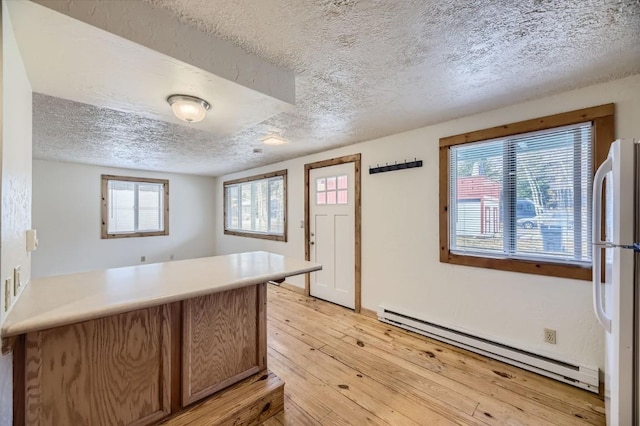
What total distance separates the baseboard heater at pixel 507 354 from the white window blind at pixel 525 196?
79cm

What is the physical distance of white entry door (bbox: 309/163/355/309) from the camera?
3734 millimetres

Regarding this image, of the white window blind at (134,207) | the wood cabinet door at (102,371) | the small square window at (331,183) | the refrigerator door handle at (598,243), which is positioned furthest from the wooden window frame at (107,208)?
the refrigerator door handle at (598,243)

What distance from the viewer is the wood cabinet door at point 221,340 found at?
1631mm

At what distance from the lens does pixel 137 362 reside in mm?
1471

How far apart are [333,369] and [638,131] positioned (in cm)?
286

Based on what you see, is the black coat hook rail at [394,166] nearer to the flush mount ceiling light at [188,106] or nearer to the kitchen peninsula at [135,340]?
the kitchen peninsula at [135,340]

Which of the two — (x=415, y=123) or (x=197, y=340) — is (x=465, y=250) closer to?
(x=415, y=123)

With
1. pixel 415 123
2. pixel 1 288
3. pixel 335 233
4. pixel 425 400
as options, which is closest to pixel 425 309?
pixel 425 400

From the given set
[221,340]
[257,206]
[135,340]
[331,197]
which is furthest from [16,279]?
[257,206]

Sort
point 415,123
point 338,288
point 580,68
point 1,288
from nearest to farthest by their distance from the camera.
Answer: point 1,288
point 580,68
point 415,123
point 338,288

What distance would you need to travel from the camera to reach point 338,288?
3879mm

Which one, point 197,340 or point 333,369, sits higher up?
point 197,340

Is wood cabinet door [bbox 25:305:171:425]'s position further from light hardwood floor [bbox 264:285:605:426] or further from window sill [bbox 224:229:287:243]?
window sill [bbox 224:229:287:243]

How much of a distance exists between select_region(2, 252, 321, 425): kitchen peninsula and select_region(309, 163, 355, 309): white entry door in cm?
187
